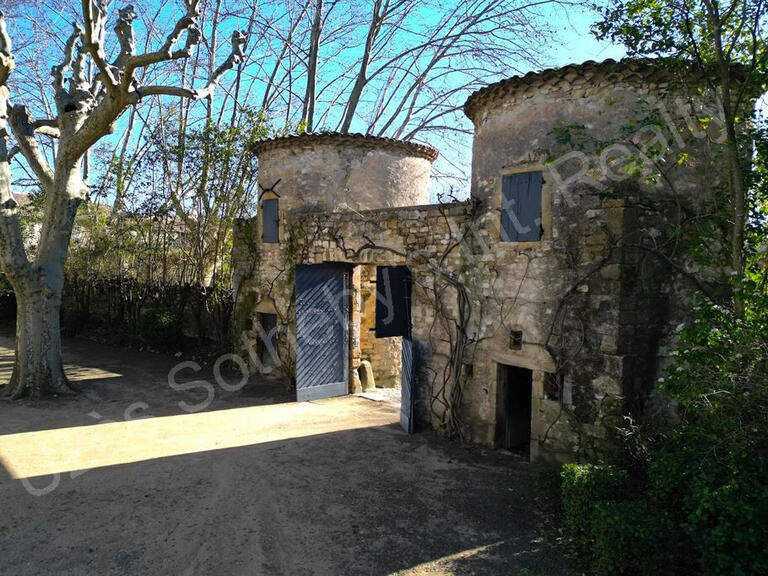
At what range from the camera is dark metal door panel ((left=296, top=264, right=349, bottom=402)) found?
10039mm

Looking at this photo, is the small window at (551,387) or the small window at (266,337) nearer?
the small window at (551,387)

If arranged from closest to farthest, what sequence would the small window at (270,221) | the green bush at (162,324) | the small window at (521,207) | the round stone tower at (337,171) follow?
the small window at (521,207) → the round stone tower at (337,171) → the small window at (270,221) → the green bush at (162,324)

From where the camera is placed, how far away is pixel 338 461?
7113 millimetres

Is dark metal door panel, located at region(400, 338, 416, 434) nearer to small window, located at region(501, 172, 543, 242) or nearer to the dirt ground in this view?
the dirt ground

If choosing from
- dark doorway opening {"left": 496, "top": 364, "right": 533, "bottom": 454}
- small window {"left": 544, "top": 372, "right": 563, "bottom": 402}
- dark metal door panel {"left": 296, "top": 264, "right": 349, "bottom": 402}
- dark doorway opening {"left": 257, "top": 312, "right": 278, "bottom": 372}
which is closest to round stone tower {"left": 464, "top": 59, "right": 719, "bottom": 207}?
small window {"left": 544, "top": 372, "right": 563, "bottom": 402}

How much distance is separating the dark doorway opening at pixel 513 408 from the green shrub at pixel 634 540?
3.07 meters

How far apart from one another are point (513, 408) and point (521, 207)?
2.99m

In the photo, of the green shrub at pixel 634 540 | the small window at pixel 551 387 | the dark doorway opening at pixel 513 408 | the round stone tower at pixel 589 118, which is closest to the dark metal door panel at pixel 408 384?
the dark doorway opening at pixel 513 408

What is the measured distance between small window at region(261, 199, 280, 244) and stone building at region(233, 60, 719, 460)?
1.21 m

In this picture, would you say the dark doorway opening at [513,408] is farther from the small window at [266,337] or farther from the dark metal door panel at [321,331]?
the small window at [266,337]

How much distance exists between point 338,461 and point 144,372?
23.4ft

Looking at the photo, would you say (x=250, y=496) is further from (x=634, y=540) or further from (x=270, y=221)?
(x=270, y=221)

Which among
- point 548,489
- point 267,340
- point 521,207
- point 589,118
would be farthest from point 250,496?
point 589,118

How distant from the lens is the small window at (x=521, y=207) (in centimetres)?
683
